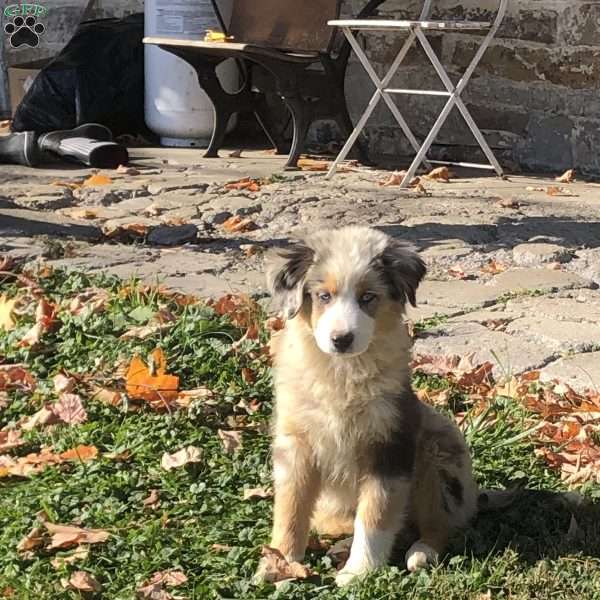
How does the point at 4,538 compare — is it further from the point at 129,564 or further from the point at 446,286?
the point at 446,286

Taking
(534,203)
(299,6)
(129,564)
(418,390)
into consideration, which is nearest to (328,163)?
(299,6)

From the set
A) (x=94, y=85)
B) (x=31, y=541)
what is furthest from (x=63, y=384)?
(x=94, y=85)

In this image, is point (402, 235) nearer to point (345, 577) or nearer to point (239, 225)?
point (239, 225)

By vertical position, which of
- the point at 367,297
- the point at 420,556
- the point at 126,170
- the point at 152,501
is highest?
the point at 367,297

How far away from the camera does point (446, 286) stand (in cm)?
546

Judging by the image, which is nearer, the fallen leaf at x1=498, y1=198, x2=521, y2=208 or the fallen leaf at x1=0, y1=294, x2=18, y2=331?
the fallen leaf at x1=0, y1=294, x2=18, y2=331

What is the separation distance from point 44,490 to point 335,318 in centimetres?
114

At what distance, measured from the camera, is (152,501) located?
11.1 ft

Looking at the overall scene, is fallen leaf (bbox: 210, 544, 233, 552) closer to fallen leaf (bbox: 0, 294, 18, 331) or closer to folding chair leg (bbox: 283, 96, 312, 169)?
fallen leaf (bbox: 0, 294, 18, 331)

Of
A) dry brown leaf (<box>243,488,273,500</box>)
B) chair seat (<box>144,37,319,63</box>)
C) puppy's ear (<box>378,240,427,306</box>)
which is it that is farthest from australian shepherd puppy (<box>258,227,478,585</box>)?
chair seat (<box>144,37,319,63</box>)

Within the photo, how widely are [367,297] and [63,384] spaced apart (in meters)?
1.58

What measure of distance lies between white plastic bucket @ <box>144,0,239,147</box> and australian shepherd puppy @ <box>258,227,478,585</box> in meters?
6.72

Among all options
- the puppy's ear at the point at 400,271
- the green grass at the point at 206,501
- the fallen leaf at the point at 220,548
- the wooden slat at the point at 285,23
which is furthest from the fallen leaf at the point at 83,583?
the wooden slat at the point at 285,23

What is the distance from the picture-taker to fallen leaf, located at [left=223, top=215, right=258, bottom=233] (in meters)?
6.59
